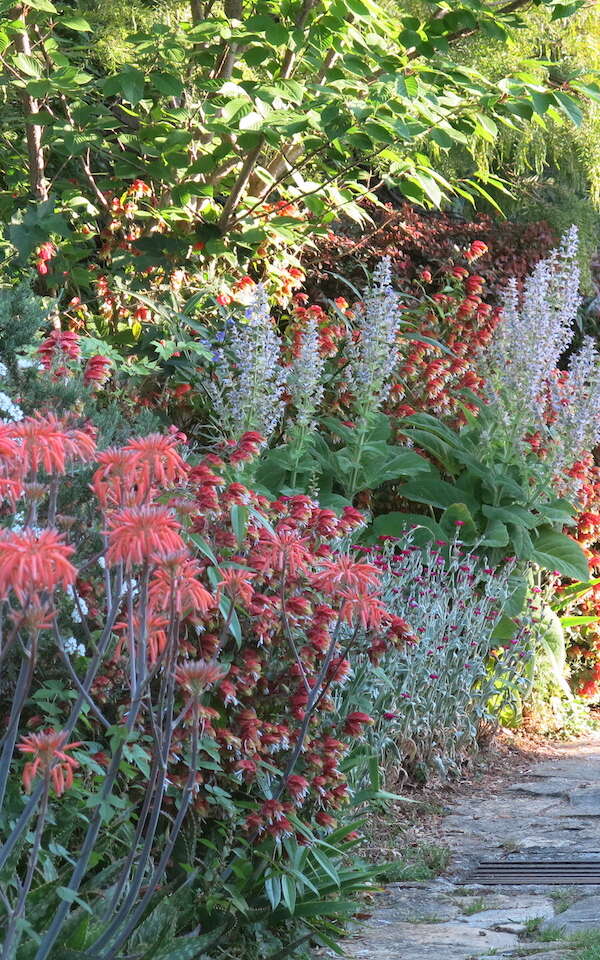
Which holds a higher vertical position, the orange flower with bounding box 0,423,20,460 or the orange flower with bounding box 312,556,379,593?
the orange flower with bounding box 0,423,20,460

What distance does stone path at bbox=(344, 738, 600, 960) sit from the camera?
3145mm

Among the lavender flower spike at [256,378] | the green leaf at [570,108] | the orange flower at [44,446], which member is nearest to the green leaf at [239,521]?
the orange flower at [44,446]

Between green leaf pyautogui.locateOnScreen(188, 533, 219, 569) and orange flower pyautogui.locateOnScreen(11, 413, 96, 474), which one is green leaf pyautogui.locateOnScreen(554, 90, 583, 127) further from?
orange flower pyautogui.locateOnScreen(11, 413, 96, 474)

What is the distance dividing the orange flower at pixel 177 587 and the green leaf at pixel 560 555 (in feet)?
13.8

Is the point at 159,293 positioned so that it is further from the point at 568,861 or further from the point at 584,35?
the point at 568,861

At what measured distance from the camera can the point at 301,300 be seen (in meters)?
6.76

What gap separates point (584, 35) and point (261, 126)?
9.78 feet

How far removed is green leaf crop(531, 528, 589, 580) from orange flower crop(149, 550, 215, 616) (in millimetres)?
4219

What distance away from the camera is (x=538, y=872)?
12.8 ft

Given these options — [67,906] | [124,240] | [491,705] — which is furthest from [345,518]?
[124,240]

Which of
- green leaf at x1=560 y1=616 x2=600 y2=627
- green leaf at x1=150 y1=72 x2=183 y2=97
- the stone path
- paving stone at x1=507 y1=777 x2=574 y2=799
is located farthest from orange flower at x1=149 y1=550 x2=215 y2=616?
green leaf at x1=560 y1=616 x2=600 y2=627

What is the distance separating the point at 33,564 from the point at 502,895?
8.82 ft

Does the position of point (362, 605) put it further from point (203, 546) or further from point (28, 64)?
point (28, 64)

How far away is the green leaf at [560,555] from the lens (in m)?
6.11
